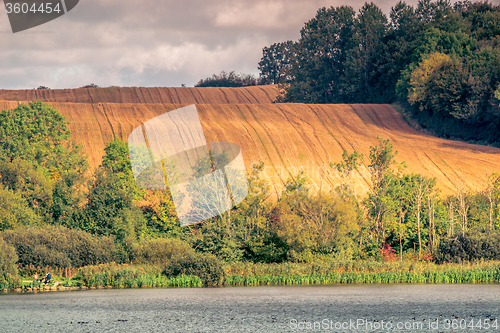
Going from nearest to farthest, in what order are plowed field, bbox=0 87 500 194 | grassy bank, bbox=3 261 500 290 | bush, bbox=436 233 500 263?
grassy bank, bbox=3 261 500 290
bush, bbox=436 233 500 263
plowed field, bbox=0 87 500 194

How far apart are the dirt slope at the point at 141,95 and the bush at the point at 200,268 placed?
6339 cm

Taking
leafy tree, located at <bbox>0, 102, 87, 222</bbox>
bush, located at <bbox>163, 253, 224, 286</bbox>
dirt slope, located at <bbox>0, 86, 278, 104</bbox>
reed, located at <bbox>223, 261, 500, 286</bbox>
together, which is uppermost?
dirt slope, located at <bbox>0, 86, 278, 104</bbox>

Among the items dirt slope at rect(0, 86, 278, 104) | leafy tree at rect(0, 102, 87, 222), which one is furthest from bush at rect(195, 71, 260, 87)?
leafy tree at rect(0, 102, 87, 222)

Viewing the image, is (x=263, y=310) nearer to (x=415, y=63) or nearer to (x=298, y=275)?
(x=298, y=275)

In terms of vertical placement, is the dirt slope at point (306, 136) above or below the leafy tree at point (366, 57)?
below

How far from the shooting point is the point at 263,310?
116ft

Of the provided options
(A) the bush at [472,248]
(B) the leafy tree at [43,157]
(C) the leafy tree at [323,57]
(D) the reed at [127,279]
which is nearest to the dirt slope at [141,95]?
(C) the leafy tree at [323,57]

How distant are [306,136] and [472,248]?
34.0 meters

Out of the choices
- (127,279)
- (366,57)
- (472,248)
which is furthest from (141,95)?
(472,248)

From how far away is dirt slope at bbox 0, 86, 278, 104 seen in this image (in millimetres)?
107188

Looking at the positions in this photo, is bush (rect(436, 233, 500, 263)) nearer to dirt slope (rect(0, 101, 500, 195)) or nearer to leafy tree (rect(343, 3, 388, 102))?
dirt slope (rect(0, 101, 500, 195))

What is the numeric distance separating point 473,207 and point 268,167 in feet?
73.9

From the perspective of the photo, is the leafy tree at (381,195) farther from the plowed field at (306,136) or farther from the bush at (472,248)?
the plowed field at (306,136)

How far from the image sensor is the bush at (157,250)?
51.0 meters
